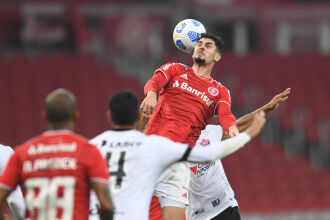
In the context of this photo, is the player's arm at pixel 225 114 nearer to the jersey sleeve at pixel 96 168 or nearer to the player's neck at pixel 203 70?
the player's neck at pixel 203 70

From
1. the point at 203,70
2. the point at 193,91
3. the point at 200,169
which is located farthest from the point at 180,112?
the point at 200,169

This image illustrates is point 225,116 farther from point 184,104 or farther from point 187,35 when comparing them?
point 187,35

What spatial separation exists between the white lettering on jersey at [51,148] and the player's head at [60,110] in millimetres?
140

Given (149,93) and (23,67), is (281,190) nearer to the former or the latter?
(23,67)

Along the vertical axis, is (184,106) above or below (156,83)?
below

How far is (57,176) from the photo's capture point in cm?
514

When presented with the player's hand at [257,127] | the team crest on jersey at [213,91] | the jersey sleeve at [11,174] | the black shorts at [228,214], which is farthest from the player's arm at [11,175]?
the black shorts at [228,214]

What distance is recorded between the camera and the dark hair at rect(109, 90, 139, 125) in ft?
18.4

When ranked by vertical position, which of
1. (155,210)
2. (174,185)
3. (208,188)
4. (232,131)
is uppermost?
(232,131)

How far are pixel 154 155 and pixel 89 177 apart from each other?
64cm

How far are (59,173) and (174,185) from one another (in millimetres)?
2892

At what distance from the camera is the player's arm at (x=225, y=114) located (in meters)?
7.59

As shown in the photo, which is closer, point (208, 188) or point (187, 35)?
point (208, 188)

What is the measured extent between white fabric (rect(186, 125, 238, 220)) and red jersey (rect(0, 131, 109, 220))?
10.7 ft
